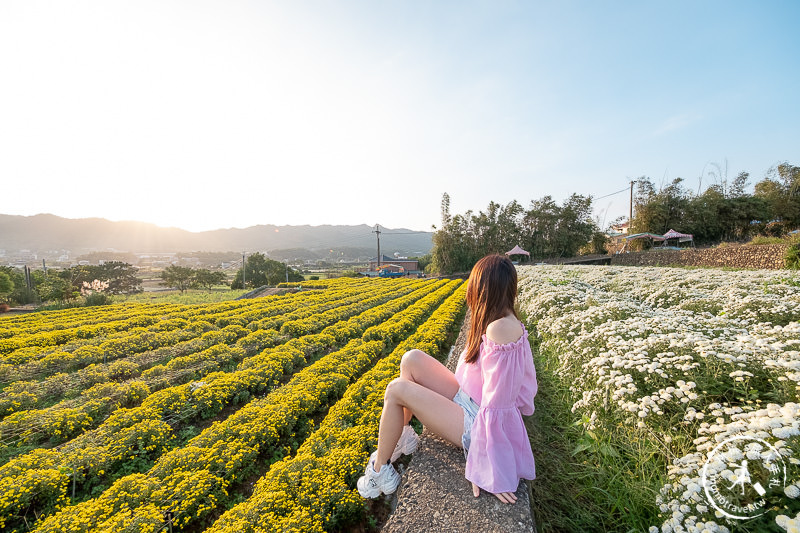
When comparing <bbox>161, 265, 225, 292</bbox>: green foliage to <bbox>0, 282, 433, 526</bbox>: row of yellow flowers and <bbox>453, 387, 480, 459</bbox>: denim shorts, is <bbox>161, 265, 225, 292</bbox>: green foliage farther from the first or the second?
<bbox>453, 387, 480, 459</bbox>: denim shorts

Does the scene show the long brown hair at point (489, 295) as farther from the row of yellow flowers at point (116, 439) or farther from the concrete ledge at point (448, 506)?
the row of yellow flowers at point (116, 439)

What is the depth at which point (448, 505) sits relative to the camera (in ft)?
7.09

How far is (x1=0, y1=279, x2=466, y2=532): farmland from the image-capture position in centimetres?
258

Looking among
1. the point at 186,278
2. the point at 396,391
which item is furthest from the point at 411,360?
the point at 186,278

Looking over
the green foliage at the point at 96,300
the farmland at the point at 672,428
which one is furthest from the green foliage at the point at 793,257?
the green foliage at the point at 96,300

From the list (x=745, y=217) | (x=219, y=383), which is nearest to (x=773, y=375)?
(x=219, y=383)

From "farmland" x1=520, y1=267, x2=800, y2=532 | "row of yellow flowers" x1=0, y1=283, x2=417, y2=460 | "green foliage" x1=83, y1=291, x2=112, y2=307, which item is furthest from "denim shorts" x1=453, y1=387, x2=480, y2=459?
"green foliage" x1=83, y1=291, x2=112, y2=307

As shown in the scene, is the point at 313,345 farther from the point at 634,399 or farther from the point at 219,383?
the point at 634,399

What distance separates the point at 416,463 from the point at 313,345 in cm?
533

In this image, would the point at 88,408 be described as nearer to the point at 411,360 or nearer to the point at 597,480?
the point at 411,360

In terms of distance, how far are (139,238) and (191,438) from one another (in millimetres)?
157093

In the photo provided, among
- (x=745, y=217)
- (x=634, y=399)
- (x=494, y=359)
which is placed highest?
(x=745, y=217)

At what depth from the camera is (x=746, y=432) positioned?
1645 millimetres

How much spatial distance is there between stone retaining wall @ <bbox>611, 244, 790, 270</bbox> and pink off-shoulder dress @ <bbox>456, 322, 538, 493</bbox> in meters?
19.2
